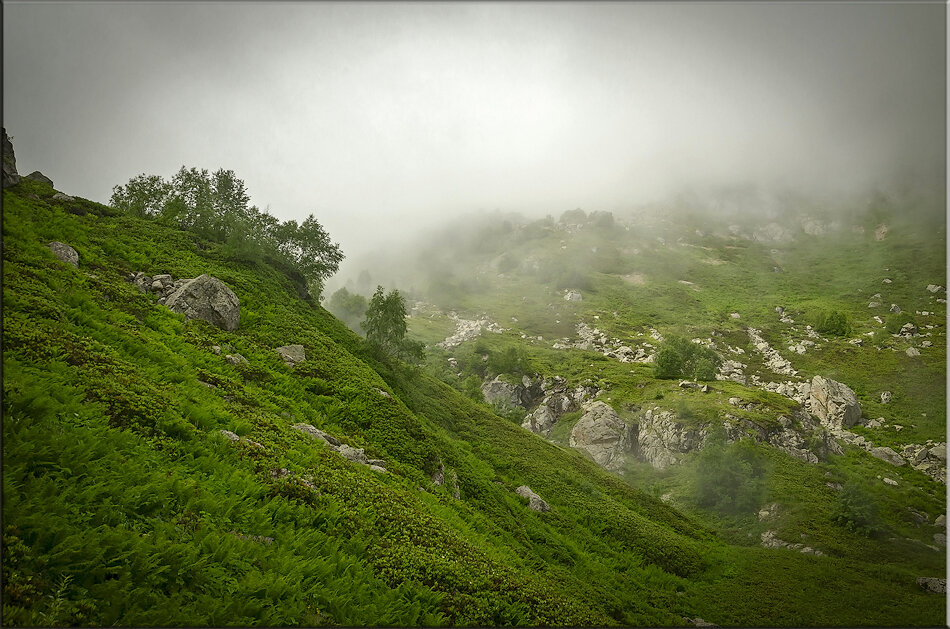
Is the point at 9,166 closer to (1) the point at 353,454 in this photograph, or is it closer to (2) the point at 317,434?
(2) the point at 317,434

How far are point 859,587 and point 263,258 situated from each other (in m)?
47.4

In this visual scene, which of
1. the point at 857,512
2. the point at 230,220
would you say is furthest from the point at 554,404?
the point at 230,220

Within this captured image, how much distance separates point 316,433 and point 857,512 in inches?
1846

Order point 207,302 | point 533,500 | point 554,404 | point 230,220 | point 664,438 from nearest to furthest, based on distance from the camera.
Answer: point 207,302 < point 533,500 < point 230,220 < point 664,438 < point 554,404

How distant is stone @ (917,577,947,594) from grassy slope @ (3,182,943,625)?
3.14 ft

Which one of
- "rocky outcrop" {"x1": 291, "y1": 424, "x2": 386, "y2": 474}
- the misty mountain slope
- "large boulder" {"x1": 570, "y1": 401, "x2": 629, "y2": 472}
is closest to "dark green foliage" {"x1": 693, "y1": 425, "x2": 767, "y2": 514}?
the misty mountain slope

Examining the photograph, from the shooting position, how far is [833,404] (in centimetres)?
7969

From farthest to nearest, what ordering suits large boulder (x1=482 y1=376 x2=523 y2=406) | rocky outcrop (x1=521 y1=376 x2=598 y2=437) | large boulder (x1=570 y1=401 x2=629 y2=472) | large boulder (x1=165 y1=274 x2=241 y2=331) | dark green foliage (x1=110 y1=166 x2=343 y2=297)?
large boulder (x1=482 y1=376 x2=523 y2=406)
rocky outcrop (x1=521 y1=376 x2=598 y2=437)
large boulder (x1=570 y1=401 x2=629 y2=472)
dark green foliage (x1=110 y1=166 x2=343 y2=297)
large boulder (x1=165 y1=274 x2=241 y2=331)

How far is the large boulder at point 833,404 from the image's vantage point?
76.9 m

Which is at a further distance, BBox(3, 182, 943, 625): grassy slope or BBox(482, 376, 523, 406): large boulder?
BBox(482, 376, 523, 406): large boulder

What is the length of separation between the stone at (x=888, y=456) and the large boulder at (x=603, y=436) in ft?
129

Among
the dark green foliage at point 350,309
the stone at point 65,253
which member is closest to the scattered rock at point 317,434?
the stone at point 65,253

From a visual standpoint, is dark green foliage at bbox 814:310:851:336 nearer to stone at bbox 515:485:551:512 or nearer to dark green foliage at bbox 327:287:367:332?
stone at bbox 515:485:551:512

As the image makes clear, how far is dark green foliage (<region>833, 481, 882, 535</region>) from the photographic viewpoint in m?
33.9
